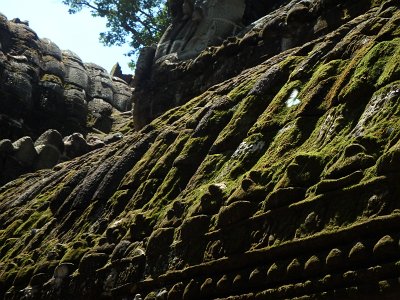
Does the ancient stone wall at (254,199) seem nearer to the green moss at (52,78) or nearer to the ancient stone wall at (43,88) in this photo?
the ancient stone wall at (43,88)

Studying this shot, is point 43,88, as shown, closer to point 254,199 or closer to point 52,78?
point 52,78

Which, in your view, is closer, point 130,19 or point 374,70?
point 374,70

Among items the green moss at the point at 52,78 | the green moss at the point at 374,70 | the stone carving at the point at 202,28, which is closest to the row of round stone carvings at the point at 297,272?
the green moss at the point at 374,70

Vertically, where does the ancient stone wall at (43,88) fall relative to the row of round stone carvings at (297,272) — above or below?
above

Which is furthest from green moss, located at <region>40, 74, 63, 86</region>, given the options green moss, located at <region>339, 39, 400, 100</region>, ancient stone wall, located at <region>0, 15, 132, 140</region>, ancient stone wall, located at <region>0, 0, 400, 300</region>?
green moss, located at <region>339, 39, 400, 100</region>

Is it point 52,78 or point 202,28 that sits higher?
point 52,78

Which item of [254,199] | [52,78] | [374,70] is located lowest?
[254,199]

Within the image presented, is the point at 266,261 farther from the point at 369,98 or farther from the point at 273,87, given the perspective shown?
the point at 273,87

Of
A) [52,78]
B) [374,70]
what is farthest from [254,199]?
[52,78]

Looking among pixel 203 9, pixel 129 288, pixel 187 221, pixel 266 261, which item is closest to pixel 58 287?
pixel 129 288

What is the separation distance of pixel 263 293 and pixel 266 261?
0.79 ft

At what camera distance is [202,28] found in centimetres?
1229

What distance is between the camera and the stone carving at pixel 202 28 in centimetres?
1187

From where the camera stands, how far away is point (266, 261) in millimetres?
3947
